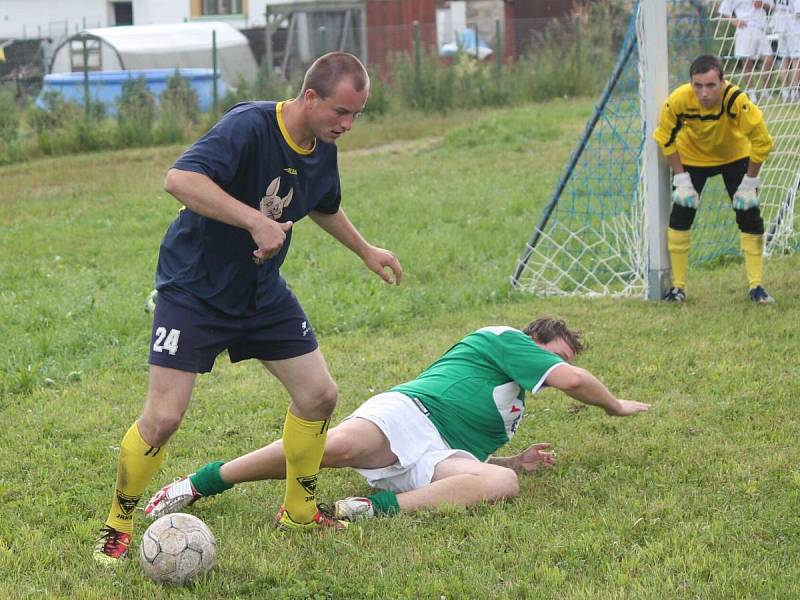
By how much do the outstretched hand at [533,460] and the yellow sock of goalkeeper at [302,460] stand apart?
1.10 meters

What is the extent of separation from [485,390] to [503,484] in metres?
0.48

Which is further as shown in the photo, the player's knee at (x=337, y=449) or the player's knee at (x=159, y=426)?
the player's knee at (x=337, y=449)

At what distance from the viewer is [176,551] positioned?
4043mm

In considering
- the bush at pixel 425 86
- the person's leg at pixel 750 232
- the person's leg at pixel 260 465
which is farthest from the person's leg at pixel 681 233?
the bush at pixel 425 86

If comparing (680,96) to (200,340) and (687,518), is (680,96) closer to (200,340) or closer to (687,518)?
(687,518)

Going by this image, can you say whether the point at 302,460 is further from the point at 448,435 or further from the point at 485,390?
the point at 485,390

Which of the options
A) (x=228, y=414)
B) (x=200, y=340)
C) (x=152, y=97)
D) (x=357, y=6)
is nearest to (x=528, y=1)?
(x=357, y=6)

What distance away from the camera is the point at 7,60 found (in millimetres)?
27203

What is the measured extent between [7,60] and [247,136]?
999 inches

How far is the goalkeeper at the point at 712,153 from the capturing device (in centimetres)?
823

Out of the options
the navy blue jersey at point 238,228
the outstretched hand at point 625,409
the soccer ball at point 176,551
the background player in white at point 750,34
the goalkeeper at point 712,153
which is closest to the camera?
the soccer ball at point 176,551

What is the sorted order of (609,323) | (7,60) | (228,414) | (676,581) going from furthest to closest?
(7,60), (609,323), (228,414), (676,581)

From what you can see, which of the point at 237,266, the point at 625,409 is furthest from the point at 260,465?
the point at 625,409

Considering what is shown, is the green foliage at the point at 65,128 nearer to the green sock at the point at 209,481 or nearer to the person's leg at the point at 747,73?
the person's leg at the point at 747,73
